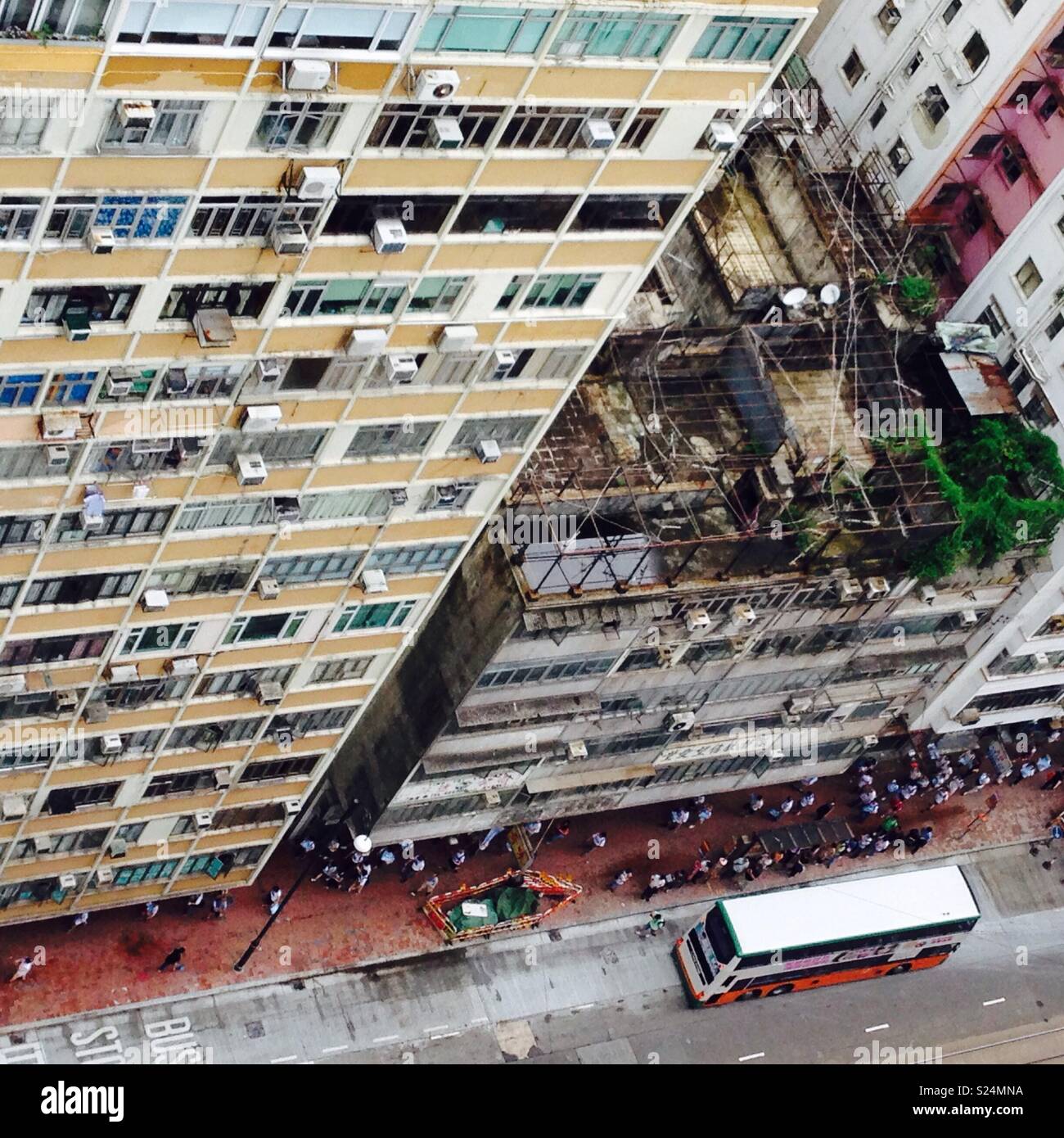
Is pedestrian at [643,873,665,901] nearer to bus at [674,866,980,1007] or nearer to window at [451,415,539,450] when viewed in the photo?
bus at [674,866,980,1007]

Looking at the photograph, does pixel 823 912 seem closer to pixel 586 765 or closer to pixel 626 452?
pixel 586 765

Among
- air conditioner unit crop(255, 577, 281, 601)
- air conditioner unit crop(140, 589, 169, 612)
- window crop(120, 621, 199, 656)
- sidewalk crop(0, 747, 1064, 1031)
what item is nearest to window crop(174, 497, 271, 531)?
air conditioner unit crop(140, 589, 169, 612)

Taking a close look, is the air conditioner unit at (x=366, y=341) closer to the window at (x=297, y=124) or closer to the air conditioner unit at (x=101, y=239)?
the window at (x=297, y=124)

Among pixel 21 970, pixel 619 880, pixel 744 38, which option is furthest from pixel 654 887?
pixel 744 38

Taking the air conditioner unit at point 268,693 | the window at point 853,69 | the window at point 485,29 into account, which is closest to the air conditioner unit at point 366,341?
the window at point 485,29

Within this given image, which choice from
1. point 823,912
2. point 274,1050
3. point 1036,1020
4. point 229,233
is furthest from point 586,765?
point 229,233
